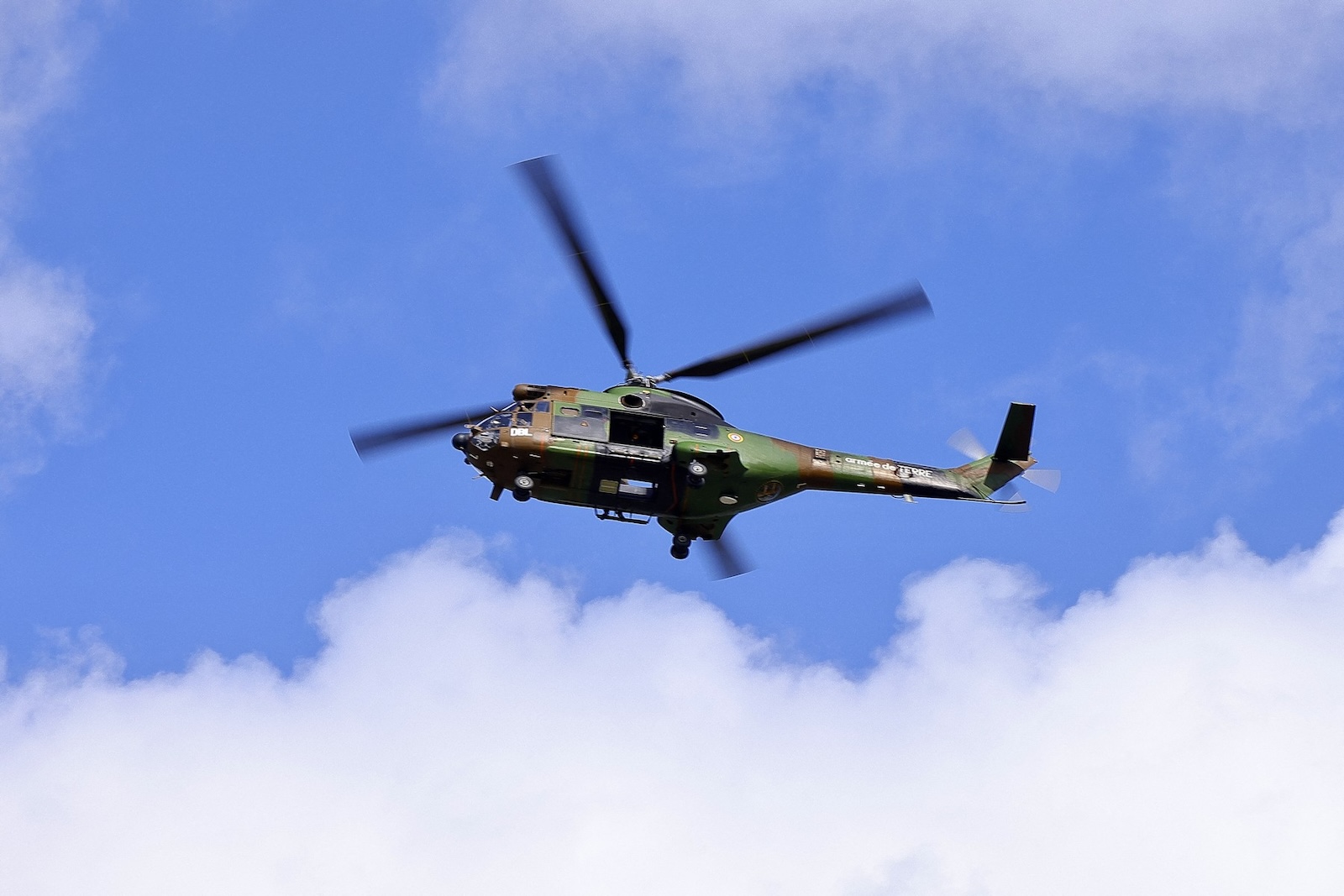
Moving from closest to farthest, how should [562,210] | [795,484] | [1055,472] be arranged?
[562,210]
[795,484]
[1055,472]

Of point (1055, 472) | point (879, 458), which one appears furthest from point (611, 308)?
point (1055, 472)

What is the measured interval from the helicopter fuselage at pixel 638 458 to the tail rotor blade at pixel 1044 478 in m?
7.80

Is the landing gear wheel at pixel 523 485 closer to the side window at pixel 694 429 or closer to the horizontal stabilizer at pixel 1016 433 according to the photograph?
the side window at pixel 694 429

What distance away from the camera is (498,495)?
2031 inches

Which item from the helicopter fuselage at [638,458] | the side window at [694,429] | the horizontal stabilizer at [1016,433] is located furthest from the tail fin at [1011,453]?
the side window at [694,429]

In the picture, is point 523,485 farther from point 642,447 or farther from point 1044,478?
point 1044,478

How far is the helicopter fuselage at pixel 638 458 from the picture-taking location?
50688mm

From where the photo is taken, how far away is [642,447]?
168 feet

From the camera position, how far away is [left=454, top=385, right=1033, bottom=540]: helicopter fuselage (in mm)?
50688

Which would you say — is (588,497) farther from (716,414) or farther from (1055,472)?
(1055,472)

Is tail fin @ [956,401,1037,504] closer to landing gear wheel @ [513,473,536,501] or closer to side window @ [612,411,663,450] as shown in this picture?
side window @ [612,411,663,450]

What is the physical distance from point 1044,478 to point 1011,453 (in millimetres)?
1369

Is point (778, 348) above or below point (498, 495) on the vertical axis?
above

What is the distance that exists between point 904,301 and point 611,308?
8753 millimetres
